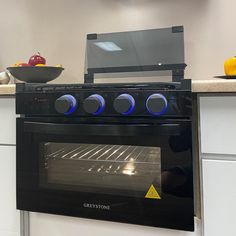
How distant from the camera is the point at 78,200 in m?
1.07

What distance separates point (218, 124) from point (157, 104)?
193 mm

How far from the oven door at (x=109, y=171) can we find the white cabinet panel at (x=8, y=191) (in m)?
0.05

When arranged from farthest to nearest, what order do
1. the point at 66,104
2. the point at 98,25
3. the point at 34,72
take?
the point at 98,25 < the point at 34,72 < the point at 66,104

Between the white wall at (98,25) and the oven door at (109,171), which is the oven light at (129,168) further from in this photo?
the white wall at (98,25)

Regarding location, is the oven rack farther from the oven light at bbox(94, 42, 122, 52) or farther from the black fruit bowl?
the oven light at bbox(94, 42, 122, 52)

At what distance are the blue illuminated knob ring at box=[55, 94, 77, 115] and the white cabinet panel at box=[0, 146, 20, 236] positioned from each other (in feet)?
0.93

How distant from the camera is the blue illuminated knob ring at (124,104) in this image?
98cm

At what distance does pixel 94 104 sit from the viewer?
1004mm

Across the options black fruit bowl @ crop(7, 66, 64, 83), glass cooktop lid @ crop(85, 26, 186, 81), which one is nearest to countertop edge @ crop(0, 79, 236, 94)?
glass cooktop lid @ crop(85, 26, 186, 81)

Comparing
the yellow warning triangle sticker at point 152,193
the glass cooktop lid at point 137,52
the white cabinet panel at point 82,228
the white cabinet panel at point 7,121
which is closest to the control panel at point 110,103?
the white cabinet panel at point 7,121

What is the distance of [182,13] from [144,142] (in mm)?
871

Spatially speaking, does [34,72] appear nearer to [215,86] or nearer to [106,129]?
[106,129]

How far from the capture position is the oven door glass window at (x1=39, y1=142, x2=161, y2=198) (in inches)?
39.6

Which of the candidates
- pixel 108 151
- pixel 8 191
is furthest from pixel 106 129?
pixel 8 191
